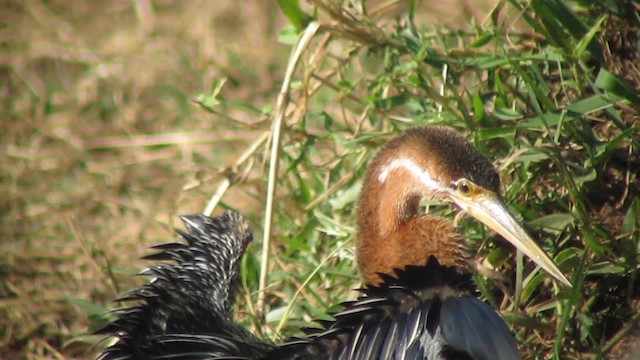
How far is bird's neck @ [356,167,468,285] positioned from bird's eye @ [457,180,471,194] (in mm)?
103

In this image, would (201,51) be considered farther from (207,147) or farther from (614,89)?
(614,89)

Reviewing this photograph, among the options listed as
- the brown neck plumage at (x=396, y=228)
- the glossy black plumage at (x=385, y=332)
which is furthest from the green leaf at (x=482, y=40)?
the glossy black plumage at (x=385, y=332)

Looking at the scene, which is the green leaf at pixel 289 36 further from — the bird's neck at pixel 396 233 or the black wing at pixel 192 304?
the bird's neck at pixel 396 233

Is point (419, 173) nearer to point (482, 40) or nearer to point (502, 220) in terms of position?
point (502, 220)

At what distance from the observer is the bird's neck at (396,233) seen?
2980 millimetres

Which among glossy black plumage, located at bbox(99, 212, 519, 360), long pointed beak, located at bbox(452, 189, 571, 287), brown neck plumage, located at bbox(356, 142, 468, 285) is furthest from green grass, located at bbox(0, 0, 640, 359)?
glossy black plumage, located at bbox(99, 212, 519, 360)

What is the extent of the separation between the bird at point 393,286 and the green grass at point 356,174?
0.31 meters

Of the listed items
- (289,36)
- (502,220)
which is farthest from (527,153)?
(289,36)

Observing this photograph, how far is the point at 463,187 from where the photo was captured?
119 inches

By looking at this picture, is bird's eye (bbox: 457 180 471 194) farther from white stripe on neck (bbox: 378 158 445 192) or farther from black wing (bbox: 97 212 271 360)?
black wing (bbox: 97 212 271 360)

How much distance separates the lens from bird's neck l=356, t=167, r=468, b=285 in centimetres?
298

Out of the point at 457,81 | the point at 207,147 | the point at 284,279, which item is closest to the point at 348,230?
the point at 284,279

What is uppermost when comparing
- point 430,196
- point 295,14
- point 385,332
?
point 295,14

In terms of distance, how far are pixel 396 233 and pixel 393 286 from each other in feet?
1.17
